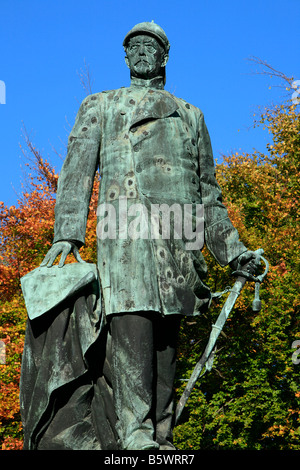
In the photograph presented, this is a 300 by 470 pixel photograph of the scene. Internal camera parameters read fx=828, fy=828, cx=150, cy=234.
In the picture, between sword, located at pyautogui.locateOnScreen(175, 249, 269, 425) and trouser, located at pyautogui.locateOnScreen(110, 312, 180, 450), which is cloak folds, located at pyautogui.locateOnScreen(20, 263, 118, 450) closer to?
trouser, located at pyautogui.locateOnScreen(110, 312, 180, 450)

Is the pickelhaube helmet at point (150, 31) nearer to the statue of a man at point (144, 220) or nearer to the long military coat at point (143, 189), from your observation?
the statue of a man at point (144, 220)

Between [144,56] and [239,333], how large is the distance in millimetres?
14863

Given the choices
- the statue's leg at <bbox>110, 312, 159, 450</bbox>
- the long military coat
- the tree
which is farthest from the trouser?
the tree

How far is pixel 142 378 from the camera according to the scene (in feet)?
16.6

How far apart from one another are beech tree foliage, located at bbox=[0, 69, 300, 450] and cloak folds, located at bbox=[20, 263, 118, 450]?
12.6m

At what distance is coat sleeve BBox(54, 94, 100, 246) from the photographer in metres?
5.35

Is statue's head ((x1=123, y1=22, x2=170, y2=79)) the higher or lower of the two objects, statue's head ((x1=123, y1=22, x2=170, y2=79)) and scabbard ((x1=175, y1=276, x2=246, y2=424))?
the higher

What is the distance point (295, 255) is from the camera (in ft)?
67.4

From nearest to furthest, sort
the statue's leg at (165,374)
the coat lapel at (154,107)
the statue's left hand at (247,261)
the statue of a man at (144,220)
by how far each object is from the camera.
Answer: the statue of a man at (144,220), the statue's leg at (165,374), the coat lapel at (154,107), the statue's left hand at (247,261)

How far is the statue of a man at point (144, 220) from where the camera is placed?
5109mm

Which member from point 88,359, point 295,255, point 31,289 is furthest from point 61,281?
point 295,255

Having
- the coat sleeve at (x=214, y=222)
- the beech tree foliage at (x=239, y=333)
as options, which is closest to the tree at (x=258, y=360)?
the beech tree foliage at (x=239, y=333)

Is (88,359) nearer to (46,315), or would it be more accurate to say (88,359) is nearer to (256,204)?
(46,315)
